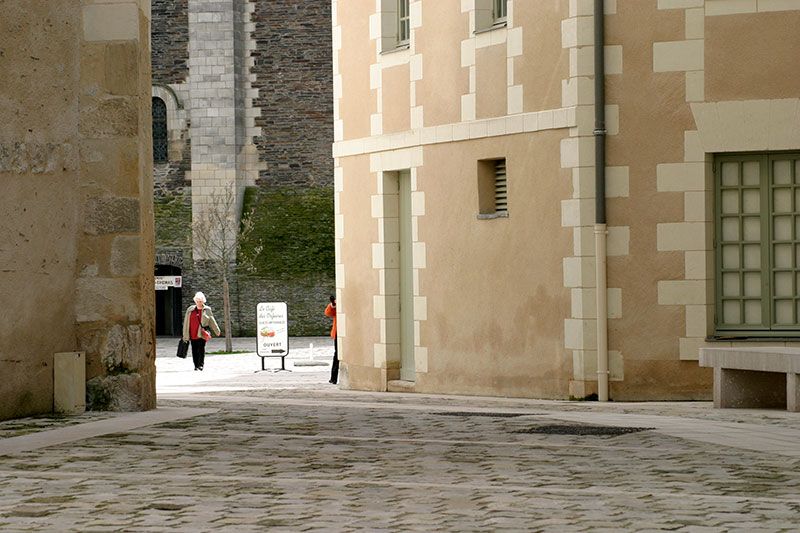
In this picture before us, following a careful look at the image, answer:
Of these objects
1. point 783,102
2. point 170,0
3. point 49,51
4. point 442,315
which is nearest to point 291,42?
point 170,0

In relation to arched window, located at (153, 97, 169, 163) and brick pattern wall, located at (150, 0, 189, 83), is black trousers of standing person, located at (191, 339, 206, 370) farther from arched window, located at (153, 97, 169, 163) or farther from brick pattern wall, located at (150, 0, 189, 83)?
brick pattern wall, located at (150, 0, 189, 83)

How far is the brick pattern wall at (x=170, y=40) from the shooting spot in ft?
143

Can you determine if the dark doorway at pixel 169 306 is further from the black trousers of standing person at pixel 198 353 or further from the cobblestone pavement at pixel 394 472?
the cobblestone pavement at pixel 394 472

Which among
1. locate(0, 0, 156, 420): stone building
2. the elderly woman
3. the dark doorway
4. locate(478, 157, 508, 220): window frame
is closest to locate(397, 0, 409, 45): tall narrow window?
locate(478, 157, 508, 220): window frame

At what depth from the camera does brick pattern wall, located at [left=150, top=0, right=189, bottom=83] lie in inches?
1718

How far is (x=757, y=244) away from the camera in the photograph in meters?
15.7

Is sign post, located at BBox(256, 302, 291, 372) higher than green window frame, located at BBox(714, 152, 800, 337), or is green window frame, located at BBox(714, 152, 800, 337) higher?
green window frame, located at BBox(714, 152, 800, 337)

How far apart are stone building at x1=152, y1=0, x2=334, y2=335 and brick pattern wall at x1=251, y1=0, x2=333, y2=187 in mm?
30

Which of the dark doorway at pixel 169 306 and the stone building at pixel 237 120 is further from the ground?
the stone building at pixel 237 120

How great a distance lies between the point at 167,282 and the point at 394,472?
35.6 m

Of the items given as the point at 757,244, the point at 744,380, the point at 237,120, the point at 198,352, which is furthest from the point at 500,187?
the point at 237,120

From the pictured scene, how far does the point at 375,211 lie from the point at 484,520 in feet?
44.0

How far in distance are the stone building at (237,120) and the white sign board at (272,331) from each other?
42.0 feet

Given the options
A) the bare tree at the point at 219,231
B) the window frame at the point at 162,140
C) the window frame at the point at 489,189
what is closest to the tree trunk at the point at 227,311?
the bare tree at the point at 219,231
